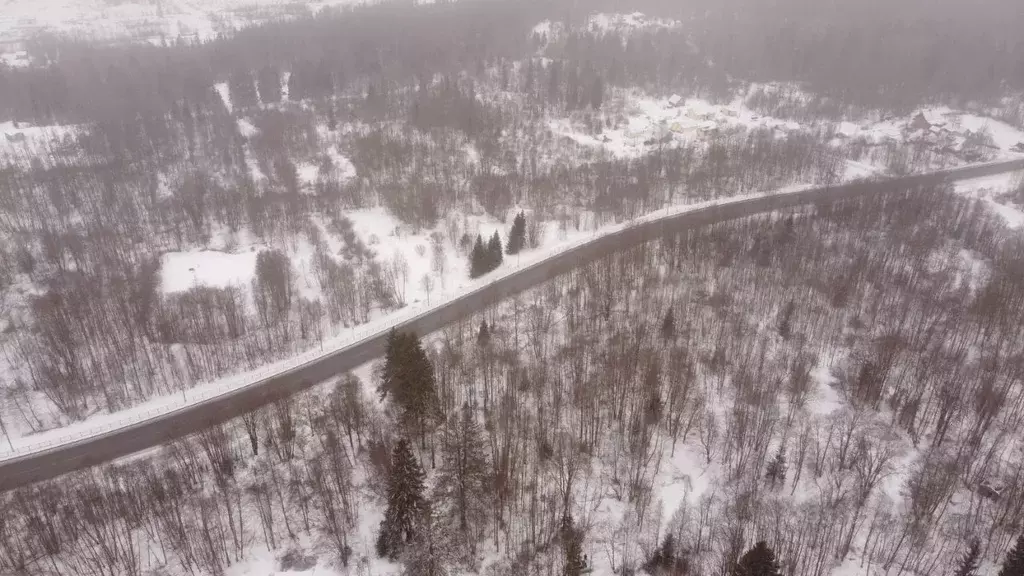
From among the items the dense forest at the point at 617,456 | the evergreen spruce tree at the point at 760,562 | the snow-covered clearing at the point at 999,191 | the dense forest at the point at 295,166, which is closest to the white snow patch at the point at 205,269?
the dense forest at the point at 295,166

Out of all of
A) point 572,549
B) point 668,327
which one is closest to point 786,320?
point 668,327

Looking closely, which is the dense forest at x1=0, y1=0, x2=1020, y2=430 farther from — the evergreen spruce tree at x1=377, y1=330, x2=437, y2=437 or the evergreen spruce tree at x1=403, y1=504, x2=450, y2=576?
the evergreen spruce tree at x1=403, y1=504, x2=450, y2=576

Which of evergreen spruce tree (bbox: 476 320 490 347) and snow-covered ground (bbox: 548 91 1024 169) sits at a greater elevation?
snow-covered ground (bbox: 548 91 1024 169)

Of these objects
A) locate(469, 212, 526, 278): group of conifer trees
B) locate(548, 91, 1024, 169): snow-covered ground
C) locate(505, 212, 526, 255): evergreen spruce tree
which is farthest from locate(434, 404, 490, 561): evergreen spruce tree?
locate(548, 91, 1024, 169): snow-covered ground

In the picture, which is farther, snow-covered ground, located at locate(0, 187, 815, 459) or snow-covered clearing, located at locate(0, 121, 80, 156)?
snow-covered clearing, located at locate(0, 121, 80, 156)

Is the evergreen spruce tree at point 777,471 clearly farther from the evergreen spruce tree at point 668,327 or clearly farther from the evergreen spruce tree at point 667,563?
the evergreen spruce tree at point 668,327

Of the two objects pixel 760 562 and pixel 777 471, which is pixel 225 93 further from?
pixel 760 562
